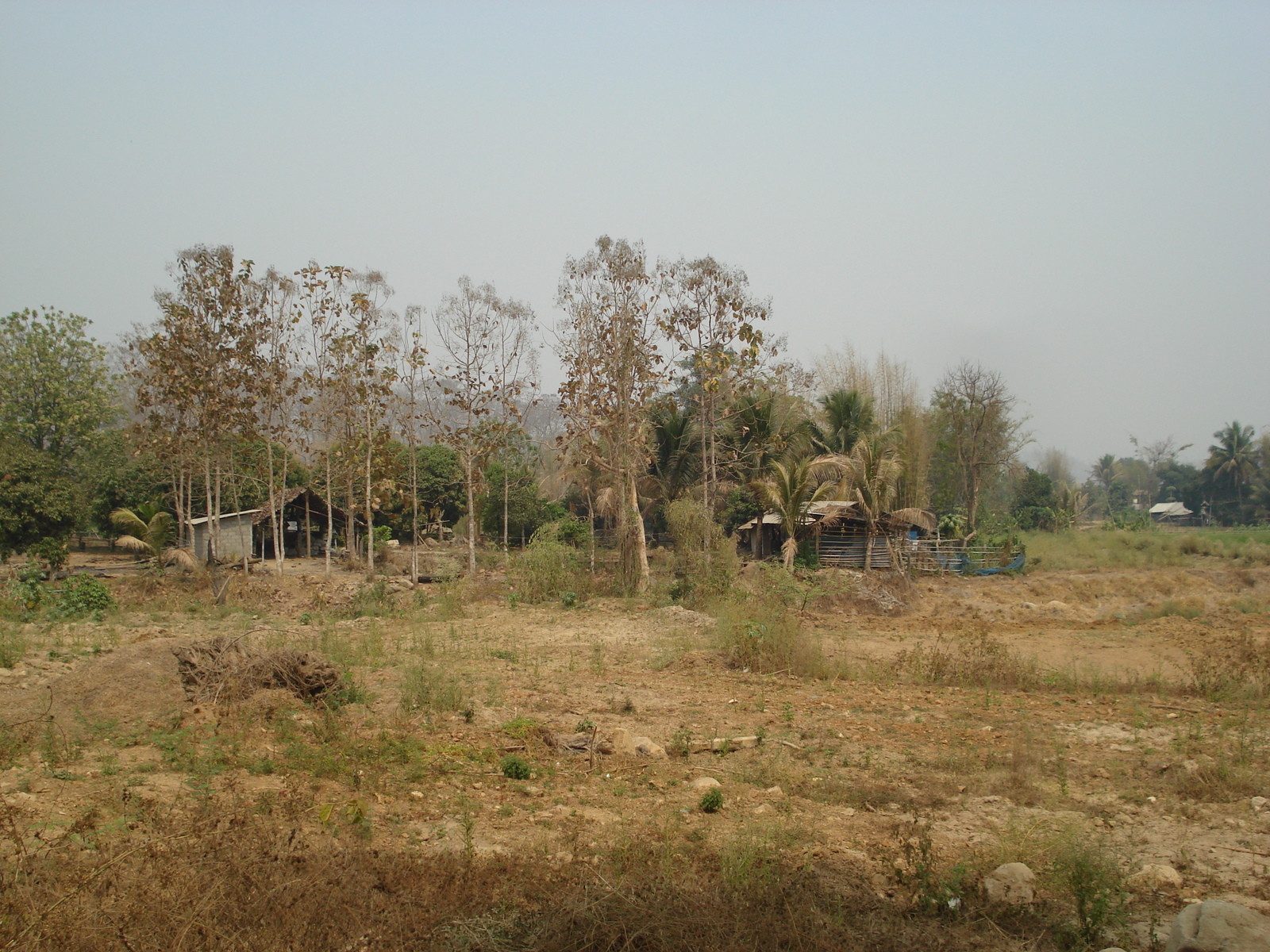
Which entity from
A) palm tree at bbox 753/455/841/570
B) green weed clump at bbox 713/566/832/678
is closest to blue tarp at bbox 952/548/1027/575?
palm tree at bbox 753/455/841/570

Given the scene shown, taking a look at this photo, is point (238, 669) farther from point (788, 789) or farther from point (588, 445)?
point (588, 445)

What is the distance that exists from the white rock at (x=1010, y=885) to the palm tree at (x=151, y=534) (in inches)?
823

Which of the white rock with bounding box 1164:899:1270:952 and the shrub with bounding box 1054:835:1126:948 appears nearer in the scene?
the white rock with bounding box 1164:899:1270:952

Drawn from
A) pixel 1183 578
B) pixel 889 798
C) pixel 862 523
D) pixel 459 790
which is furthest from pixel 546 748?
pixel 1183 578

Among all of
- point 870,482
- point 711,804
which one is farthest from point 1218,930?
point 870,482

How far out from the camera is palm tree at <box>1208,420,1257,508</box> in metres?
56.4

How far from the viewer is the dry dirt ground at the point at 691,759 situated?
4.74 metres

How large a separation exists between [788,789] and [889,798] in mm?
749

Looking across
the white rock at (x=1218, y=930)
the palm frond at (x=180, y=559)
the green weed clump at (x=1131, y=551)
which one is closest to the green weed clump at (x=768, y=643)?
the white rock at (x=1218, y=930)

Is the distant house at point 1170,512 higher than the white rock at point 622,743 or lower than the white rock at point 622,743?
higher

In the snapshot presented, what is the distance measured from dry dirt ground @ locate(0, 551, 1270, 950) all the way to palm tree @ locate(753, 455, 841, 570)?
9.93 m

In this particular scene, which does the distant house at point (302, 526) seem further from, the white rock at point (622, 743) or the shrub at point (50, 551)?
the white rock at point (622, 743)

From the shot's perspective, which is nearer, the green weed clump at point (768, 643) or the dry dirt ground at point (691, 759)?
the dry dirt ground at point (691, 759)

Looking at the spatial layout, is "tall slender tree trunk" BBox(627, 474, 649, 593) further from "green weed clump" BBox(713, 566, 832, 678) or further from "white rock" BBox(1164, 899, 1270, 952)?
"white rock" BBox(1164, 899, 1270, 952)
